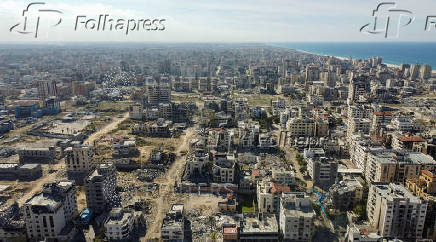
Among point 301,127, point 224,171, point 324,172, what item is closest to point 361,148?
point 324,172

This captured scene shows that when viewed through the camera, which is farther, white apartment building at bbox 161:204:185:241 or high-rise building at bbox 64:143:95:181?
high-rise building at bbox 64:143:95:181

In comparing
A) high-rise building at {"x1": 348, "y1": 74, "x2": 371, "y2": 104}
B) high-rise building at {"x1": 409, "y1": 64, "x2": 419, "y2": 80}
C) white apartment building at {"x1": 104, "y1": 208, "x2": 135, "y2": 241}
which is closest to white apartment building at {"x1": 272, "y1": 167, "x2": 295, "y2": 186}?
white apartment building at {"x1": 104, "y1": 208, "x2": 135, "y2": 241}

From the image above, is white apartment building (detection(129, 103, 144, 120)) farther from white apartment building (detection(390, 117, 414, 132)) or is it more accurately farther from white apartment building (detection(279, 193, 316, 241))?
white apartment building (detection(390, 117, 414, 132))

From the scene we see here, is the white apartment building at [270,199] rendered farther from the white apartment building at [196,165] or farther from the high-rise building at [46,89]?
the high-rise building at [46,89]

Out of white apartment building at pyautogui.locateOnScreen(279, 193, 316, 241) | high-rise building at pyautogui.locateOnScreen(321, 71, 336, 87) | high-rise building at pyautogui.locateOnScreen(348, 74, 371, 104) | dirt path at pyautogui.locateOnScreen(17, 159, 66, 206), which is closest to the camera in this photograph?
white apartment building at pyautogui.locateOnScreen(279, 193, 316, 241)

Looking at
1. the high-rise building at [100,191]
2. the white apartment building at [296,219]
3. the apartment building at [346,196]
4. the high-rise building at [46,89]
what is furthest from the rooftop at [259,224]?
the high-rise building at [46,89]

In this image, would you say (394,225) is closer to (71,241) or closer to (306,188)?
(306,188)
